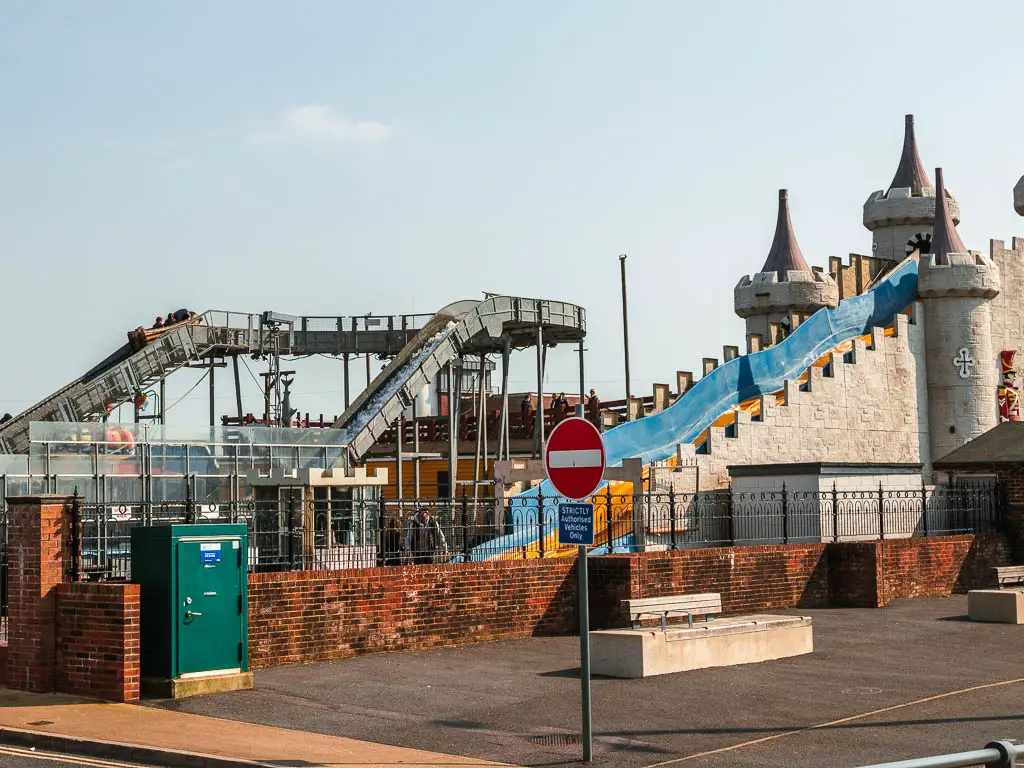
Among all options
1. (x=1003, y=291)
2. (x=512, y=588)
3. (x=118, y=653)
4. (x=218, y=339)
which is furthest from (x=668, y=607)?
(x=1003, y=291)

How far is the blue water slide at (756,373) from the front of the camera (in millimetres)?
35906

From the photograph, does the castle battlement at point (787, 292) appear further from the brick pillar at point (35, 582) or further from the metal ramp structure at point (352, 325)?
the brick pillar at point (35, 582)

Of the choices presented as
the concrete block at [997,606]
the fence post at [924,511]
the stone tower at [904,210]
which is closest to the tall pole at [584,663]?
the concrete block at [997,606]

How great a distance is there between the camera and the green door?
13328 millimetres

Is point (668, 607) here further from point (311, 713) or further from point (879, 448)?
point (879, 448)

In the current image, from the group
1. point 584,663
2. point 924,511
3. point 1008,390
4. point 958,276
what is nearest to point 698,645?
point 584,663

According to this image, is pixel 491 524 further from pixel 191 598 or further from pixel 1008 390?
pixel 1008 390

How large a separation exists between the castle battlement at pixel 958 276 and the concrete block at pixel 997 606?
→ 950 inches

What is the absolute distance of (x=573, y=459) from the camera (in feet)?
33.7

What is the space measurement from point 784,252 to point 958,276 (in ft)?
30.4

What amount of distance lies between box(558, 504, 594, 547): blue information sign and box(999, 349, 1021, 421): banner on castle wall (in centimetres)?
3824

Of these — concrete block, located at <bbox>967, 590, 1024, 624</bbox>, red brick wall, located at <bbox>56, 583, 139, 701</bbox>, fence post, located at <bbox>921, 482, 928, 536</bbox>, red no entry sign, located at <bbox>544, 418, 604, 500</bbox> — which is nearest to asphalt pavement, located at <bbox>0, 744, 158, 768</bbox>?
red brick wall, located at <bbox>56, 583, 139, 701</bbox>

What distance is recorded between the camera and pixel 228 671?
13.6 meters

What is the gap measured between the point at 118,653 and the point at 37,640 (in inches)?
45.3
